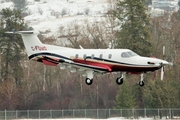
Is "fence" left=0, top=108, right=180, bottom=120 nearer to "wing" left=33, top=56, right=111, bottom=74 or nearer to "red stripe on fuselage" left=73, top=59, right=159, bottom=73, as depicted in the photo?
"wing" left=33, top=56, right=111, bottom=74

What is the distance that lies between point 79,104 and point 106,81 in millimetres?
6257

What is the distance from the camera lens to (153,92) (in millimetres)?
113562

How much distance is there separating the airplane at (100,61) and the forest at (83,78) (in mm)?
32213

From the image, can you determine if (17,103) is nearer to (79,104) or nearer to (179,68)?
(79,104)

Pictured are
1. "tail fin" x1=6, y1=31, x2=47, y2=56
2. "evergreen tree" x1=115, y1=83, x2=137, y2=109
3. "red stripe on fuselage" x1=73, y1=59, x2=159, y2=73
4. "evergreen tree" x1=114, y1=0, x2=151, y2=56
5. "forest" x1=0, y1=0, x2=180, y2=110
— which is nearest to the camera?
"red stripe on fuselage" x1=73, y1=59, x2=159, y2=73

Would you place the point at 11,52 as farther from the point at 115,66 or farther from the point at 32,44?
the point at 115,66

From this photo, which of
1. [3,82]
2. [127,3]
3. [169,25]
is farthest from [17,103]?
[169,25]

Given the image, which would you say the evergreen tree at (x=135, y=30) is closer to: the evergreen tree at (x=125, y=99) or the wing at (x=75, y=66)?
the evergreen tree at (x=125, y=99)

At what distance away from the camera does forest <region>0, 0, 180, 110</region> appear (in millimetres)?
122000

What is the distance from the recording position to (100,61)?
81.3 meters

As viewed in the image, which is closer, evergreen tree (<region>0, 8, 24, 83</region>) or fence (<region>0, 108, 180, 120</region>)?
fence (<region>0, 108, 180, 120</region>)

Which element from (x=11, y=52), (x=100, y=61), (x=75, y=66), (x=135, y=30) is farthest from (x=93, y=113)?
(x=100, y=61)

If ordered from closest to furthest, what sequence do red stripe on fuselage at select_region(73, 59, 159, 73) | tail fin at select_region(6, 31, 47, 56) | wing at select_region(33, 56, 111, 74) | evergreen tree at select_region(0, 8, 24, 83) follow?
red stripe on fuselage at select_region(73, 59, 159, 73)
wing at select_region(33, 56, 111, 74)
tail fin at select_region(6, 31, 47, 56)
evergreen tree at select_region(0, 8, 24, 83)

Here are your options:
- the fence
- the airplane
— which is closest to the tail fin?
the airplane
